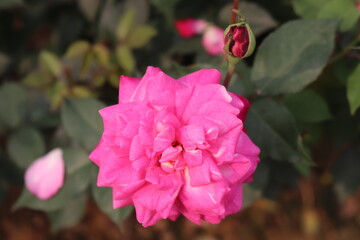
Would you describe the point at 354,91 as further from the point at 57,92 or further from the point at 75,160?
the point at 57,92

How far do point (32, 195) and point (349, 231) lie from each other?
4.34 ft

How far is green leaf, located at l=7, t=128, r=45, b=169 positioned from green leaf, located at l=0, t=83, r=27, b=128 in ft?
0.18

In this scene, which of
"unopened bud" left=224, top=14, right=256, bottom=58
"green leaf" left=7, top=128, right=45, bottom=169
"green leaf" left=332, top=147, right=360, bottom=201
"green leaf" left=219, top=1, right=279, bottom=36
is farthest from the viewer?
"green leaf" left=332, top=147, right=360, bottom=201

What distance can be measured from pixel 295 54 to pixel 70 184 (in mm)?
555

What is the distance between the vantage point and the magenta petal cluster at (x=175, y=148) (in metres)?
0.56

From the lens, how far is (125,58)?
114cm

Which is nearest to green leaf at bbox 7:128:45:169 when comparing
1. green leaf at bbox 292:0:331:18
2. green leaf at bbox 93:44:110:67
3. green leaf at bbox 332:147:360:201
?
green leaf at bbox 93:44:110:67

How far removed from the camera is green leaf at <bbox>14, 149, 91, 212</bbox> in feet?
3.19

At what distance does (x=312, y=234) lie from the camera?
1.80 meters

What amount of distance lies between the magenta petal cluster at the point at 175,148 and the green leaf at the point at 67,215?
2.18ft

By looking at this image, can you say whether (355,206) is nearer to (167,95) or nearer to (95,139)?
(95,139)

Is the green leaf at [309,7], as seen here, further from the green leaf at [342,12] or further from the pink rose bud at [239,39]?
the pink rose bud at [239,39]

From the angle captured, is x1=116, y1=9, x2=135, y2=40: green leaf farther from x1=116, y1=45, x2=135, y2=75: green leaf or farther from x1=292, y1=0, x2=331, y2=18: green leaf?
x1=292, y1=0, x2=331, y2=18: green leaf

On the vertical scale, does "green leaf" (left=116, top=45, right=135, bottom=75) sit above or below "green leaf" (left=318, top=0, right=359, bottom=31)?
Answer: below
